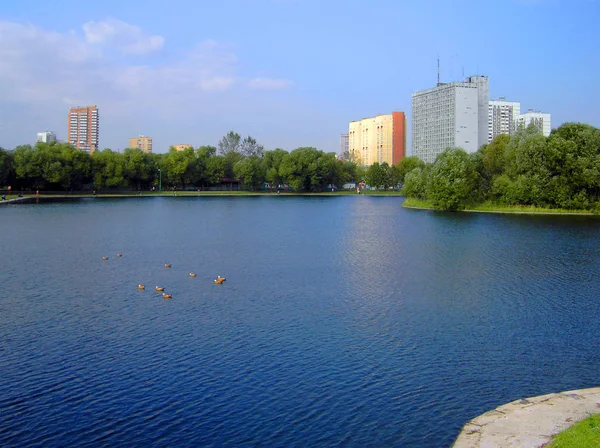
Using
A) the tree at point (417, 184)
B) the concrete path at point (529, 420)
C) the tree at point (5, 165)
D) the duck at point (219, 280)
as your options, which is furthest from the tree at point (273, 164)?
the concrete path at point (529, 420)

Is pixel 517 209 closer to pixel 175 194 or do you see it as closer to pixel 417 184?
pixel 417 184

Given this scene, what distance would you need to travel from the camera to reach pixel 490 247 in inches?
1606

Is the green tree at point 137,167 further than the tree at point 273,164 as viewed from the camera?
No

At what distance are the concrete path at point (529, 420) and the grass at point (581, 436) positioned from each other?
0.26 meters

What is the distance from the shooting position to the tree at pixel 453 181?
75.1 metres

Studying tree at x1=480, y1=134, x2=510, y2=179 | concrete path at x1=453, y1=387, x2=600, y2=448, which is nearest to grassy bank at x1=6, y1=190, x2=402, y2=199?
tree at x1=480, y1=134, x2=510, y2=179

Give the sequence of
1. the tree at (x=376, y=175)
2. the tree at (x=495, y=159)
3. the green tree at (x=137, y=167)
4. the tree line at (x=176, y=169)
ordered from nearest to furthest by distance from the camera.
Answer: the tree at (x=495, y=159) < the tree line at (x=176, y=169) < the green tree at (x=137, y=167) < the tree at (x=376, y=175)

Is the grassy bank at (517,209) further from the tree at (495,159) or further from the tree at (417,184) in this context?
the tree at (495,159)

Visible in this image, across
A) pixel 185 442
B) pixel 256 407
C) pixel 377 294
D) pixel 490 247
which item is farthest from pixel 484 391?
pixel 490 247

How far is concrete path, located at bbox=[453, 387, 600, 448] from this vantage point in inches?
422

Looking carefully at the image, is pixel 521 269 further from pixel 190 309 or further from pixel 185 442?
pixel 185 442

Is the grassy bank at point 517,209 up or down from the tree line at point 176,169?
down

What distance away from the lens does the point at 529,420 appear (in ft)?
37.9

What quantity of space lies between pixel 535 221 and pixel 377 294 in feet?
138
